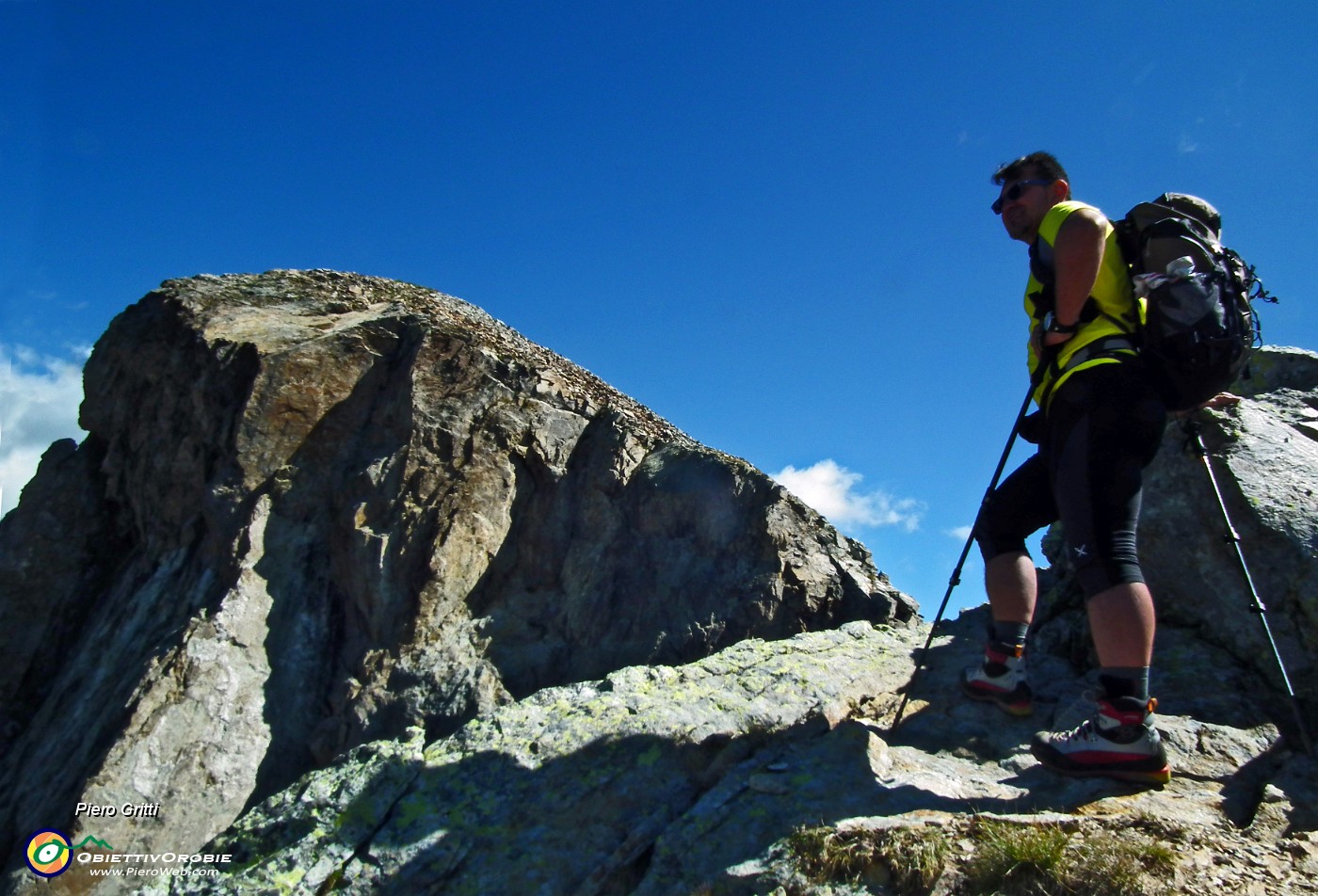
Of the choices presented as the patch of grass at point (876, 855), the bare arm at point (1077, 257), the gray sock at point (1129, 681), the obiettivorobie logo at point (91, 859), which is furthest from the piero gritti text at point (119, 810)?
the bare arm at point (1077, 257)

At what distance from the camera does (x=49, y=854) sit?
7.51 metres

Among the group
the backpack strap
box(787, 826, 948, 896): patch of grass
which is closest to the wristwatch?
the backpack strap

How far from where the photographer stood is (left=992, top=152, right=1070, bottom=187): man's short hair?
5.59 metres

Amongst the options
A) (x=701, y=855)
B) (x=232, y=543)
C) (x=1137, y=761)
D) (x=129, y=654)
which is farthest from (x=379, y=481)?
(x=1137, y=761)

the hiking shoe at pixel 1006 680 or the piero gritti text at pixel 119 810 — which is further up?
the hiking shoe at pixel 1006 680

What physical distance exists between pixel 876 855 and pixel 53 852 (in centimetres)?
747

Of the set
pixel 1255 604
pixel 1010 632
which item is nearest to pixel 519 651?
pixel 1010 632

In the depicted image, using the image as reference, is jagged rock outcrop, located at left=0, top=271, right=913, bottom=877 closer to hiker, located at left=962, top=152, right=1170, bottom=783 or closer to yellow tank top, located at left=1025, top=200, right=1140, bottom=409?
hiker, located at left=962, top=152, right=1170, bottom=783

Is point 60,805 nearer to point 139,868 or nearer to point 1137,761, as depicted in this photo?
point 139,868

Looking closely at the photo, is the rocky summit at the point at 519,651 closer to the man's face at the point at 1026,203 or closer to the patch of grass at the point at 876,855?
the patch of grass at the point at 876,855

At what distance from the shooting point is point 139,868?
747cm

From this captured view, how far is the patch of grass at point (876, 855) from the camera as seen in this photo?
392 cm

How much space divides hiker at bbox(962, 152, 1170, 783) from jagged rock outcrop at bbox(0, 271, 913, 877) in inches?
117

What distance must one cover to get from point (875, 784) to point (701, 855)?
1101 millimetres
